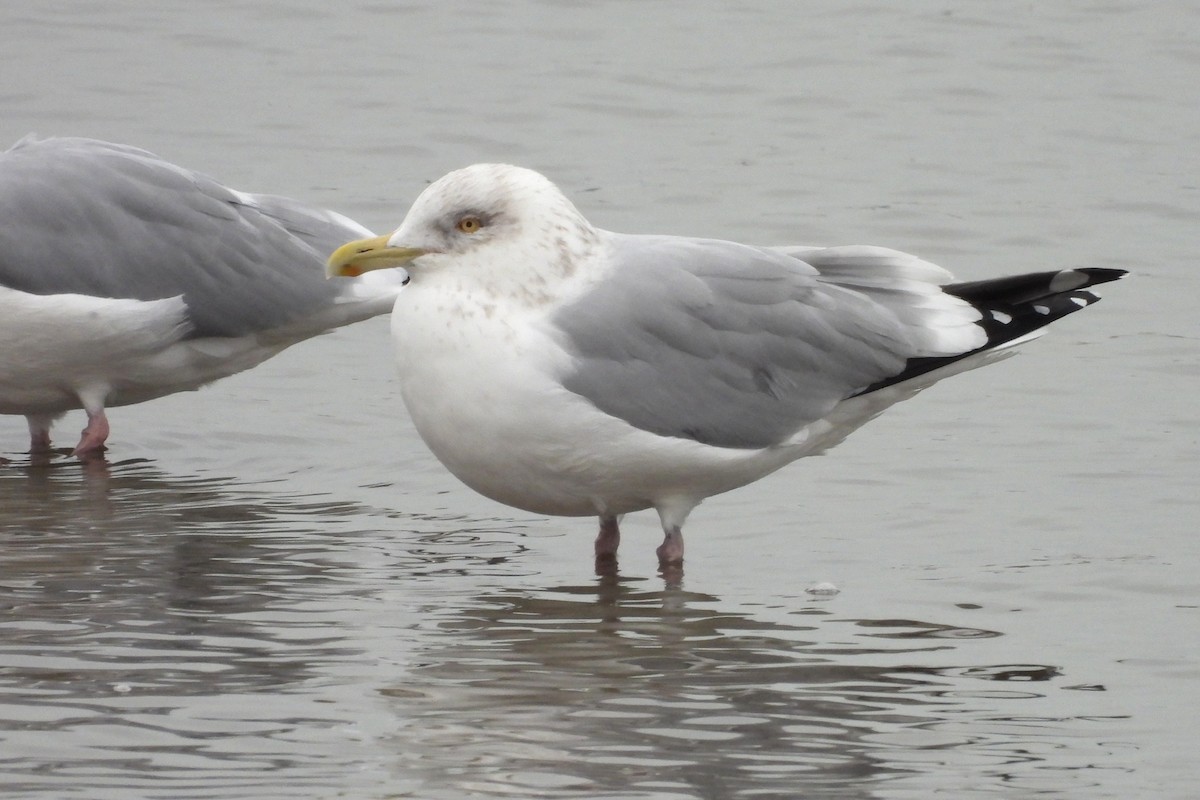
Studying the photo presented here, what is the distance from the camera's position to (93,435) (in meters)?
7.58

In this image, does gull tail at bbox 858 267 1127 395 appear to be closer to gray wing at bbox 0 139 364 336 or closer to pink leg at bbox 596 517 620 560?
pink leg at bbox 596 517 620 560

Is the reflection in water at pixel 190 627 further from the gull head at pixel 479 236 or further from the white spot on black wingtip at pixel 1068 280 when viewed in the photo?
the white spot on black wingtip at pixel 1068 280

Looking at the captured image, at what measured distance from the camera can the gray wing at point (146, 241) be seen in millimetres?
7422

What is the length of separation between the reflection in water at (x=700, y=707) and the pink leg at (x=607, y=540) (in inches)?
14.2

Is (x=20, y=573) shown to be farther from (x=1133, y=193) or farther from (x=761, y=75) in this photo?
(x=761, y=75)

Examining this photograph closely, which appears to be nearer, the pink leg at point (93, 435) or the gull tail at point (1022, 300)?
the gull tail at point (1022, 300)

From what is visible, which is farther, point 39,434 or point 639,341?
point 39,434

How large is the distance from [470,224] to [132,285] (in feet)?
7.10

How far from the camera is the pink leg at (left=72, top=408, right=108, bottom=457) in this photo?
298 inches

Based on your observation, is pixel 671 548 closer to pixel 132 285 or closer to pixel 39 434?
pixel 132 285

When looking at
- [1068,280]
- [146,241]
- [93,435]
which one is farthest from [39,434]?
[1068,280]

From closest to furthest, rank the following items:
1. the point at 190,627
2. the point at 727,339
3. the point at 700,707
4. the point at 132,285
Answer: the point at 700,707 → the point at 190,627 → the point at 727,339 → the point at 132,285

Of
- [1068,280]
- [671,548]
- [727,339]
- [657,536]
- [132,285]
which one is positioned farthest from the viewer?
[132,285]

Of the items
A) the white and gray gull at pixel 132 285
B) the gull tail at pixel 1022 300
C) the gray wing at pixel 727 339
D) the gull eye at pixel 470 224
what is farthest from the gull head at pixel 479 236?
the white and gray gull at pixel 132 285
